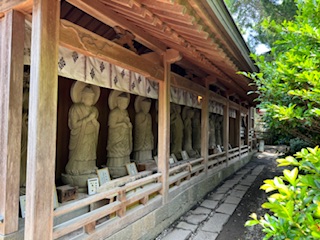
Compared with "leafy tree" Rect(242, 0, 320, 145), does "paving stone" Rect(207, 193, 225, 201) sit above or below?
below

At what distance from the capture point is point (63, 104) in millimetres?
4066

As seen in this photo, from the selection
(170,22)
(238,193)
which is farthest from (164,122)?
(238,193)

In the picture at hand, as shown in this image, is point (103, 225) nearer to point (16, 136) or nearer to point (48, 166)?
point (48, 166)

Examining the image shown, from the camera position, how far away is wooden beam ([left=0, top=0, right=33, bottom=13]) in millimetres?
1932

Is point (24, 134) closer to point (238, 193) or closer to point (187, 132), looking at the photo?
point (187, 132)

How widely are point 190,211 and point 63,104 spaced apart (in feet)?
10.5

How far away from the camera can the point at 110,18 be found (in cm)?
263

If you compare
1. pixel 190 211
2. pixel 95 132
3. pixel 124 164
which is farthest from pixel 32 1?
pixel 190 211

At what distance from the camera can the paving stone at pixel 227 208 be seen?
4.66 metres

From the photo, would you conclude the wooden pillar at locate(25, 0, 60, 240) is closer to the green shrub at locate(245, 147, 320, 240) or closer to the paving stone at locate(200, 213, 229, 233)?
the green shrub at locate(245, 147, 320, 240)

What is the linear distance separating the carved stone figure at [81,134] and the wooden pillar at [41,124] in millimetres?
1551

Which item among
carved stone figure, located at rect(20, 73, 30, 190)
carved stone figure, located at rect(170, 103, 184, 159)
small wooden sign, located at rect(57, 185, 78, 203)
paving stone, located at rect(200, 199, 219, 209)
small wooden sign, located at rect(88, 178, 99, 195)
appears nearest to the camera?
carved stone figure, located at rect(20, 73, 30, 190)

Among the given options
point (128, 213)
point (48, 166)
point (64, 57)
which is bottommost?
point (128, 213)

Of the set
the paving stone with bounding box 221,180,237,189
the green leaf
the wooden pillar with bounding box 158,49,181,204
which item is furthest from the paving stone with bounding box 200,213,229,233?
the green leaf
